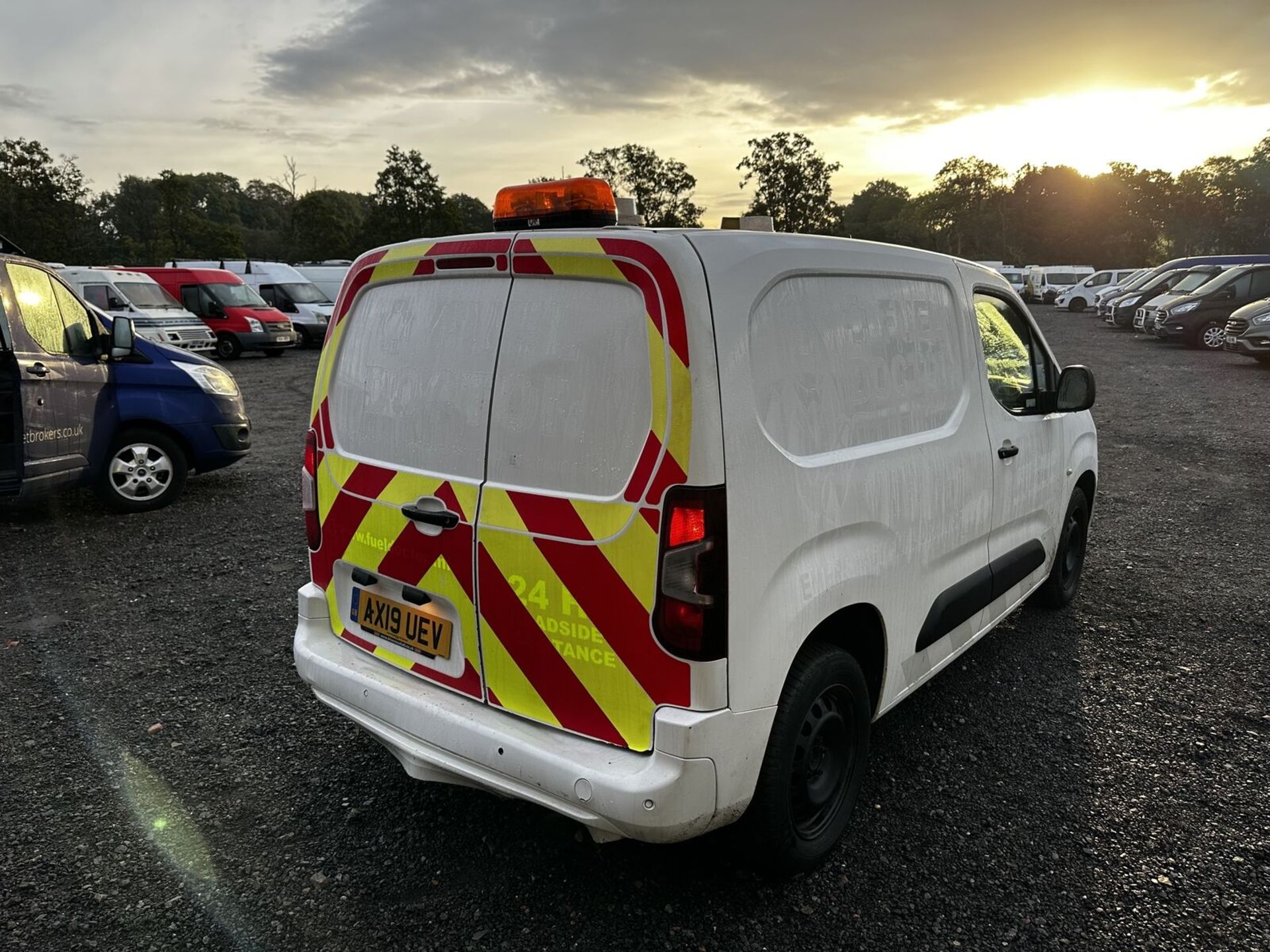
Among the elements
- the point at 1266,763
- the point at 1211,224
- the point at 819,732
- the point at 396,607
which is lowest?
→ the point at 1266,763

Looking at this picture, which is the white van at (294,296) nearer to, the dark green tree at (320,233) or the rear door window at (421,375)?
the rear door window at (421,375)

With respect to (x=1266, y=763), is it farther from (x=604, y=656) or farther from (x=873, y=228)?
(x=873, y=228)

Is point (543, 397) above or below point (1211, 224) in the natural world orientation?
below

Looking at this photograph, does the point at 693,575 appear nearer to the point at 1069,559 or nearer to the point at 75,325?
the point at 1069,559

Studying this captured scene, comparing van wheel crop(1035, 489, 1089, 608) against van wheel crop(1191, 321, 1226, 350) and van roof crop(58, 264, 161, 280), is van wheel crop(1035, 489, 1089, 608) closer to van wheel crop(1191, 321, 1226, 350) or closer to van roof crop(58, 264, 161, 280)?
van roof crop(58, 264, 161, 280)

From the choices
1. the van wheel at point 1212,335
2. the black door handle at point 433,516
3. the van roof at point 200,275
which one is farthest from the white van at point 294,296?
the black door handle at point 433,516

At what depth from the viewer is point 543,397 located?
2305 mm

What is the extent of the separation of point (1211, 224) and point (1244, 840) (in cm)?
8545

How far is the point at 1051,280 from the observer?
41875 mm

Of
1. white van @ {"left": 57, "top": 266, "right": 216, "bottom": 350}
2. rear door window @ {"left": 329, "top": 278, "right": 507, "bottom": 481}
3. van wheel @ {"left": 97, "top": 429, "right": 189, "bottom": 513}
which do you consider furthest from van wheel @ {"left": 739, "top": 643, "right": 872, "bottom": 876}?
white van @ {"left": 57, "top": 266, "right": 216, "bottom": 350}

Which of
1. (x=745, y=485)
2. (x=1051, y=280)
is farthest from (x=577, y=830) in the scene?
(x=1051, y=280)

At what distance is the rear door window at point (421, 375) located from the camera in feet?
8.03

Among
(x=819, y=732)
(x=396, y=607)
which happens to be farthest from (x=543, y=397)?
(x=819, y=732)

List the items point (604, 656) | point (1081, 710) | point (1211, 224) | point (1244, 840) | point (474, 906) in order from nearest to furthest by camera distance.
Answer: point (604, 656), point (474, 906), point (1244, 840), point (1081, 710), point (1211, 224)
